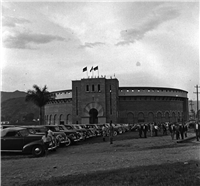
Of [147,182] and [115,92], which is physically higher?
[115,92]

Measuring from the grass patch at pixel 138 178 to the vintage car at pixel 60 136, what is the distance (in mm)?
10304

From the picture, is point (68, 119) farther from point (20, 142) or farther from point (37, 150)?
point (37, 150)

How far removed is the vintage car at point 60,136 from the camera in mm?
19188

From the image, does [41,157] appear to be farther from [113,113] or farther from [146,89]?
[146,89]

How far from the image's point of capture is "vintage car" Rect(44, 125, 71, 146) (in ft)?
63.0

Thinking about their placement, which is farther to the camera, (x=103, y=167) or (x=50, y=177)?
(x=103, y=167)

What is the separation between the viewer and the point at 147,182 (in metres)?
7.69

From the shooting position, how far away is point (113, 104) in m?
59.5

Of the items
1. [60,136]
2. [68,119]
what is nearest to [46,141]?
[60,136]

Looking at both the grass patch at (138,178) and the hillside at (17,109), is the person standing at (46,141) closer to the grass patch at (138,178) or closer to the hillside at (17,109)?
the grass patch at (138,178)

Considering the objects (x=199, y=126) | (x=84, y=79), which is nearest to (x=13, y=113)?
(x=84, y=79)

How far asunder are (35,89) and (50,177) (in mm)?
42377

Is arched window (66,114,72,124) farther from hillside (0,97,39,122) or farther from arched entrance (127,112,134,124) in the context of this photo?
hillside (0,97,39,122)

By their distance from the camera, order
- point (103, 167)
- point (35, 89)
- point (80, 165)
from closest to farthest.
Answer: point (103, 167), point (80, 165), point (35, 89)
